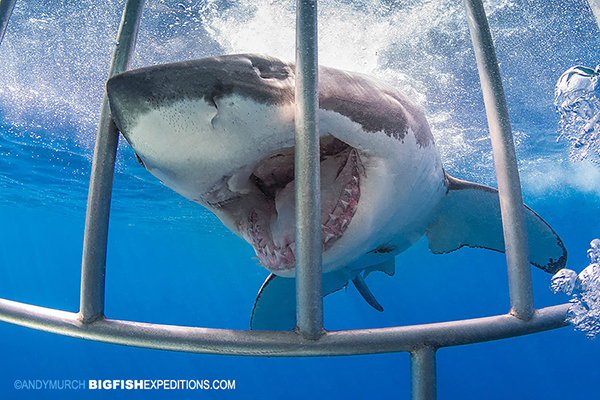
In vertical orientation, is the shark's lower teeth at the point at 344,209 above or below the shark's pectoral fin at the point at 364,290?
below

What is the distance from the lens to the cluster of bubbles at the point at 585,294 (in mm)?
1243

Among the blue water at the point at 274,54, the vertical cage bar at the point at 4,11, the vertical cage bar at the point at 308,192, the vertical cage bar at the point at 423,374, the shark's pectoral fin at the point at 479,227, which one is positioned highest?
the blue water at the point at 274,54

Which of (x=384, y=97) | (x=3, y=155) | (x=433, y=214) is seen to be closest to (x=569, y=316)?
(x=384, y=97)

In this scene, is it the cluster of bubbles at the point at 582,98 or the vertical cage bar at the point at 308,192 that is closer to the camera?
the vertical cage bar at the point at 308,192

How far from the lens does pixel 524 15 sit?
19.2 ft

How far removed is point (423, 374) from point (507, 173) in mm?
659

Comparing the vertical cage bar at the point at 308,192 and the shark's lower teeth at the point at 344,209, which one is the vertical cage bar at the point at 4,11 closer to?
the vertical cage bar at the point at 308,192

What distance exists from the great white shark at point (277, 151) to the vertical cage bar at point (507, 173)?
0.43 m

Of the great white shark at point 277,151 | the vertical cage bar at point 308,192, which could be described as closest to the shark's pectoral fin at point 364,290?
the great white shark at point 277,151

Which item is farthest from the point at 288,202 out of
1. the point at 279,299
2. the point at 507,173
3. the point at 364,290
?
the point at 364,290

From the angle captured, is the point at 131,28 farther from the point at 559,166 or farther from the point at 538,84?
the point at 559,166

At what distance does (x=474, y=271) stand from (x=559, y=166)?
37.9 metres

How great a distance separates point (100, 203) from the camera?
1.10 m

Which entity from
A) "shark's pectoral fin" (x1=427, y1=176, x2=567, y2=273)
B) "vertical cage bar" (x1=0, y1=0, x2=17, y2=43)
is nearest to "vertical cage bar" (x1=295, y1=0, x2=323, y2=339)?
"vertical cage bar" (x1=0, y1=0, x2=17, y2=43)
